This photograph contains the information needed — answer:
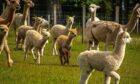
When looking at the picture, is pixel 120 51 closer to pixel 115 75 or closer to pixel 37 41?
pixel 115 75

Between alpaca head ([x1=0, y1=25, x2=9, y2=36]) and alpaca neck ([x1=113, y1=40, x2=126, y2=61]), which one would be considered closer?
alpaca neck ([x1=113, y1=40, x2=126, y2=61])

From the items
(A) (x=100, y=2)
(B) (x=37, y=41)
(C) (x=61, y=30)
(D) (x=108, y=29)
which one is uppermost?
(D) (x=108, y=29)

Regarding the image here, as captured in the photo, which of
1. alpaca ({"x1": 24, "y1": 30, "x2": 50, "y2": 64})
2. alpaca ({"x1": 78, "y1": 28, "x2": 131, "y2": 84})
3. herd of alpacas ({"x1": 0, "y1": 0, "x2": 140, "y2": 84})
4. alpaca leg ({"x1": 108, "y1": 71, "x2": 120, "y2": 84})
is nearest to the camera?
alpaca leg ({"x1": 108, "y1": 71, "x2": 120, "y2": 84})

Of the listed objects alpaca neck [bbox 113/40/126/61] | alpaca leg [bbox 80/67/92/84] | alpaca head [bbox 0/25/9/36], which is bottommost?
A: alpaca leg [bbox 80/67/92/84]

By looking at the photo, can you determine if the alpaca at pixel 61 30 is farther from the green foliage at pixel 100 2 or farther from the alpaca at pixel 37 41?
the green foliage at pixel 100 2

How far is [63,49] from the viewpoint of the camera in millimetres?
18266

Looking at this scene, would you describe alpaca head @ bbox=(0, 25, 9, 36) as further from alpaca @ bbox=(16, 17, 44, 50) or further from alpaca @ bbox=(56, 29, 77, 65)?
alpaca @ bbox=(16, 17, 44, 50)

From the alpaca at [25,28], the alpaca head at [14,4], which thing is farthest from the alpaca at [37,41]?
the alpaca at [25,28]

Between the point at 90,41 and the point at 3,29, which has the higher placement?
the point at 3,29

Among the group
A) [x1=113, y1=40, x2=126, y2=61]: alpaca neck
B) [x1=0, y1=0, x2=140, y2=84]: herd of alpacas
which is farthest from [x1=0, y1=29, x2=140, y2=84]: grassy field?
[x1=113, y1=40, x2=126, y2=61]: alpaca neck

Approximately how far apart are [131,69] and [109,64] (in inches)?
216

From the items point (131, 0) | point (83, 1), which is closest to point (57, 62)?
point (83, 1)

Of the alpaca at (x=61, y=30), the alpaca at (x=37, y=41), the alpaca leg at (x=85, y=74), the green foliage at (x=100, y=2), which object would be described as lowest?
the green foliage at (x=100, y=2)

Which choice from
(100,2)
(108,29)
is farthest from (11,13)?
(100,2)
